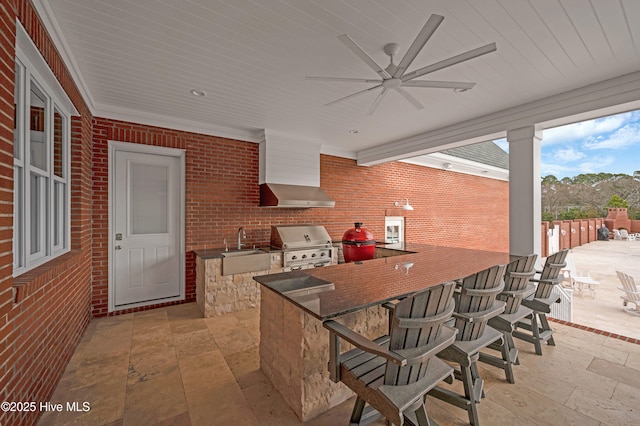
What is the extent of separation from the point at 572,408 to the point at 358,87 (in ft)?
11.0

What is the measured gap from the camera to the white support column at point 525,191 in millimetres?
3363

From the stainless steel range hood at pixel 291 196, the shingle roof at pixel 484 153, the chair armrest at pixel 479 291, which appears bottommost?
the chair armrest at pixel 479 291

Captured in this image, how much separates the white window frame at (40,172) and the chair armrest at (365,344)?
6.81ft

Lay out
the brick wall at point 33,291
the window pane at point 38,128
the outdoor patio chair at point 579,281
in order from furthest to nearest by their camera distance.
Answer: the outdoor patio chair at point 579,281
the window pane at point 38,128
the brick wall at point 33,291

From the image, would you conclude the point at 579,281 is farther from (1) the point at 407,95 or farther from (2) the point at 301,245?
(1) the point at 407,95

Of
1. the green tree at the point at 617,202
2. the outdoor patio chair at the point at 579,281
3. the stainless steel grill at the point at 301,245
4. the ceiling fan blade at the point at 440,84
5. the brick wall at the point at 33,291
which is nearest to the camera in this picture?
the brick wall at the point at 33,291

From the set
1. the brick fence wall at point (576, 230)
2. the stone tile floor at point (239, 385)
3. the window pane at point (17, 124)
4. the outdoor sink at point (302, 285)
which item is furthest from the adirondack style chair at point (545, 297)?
the brick fence wall at point (576, 230)

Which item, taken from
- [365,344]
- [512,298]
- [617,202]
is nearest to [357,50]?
[365,344]

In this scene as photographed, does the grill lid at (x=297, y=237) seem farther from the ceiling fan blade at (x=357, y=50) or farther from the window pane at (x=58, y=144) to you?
the ceiling fan blade at (x=357, y=50)

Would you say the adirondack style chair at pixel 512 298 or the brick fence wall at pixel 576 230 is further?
the brick fence wall at pixel 576 230

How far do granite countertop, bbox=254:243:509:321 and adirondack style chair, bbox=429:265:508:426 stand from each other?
24 centimetres

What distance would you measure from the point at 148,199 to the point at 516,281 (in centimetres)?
475

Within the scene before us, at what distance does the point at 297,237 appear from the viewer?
15.2 ft

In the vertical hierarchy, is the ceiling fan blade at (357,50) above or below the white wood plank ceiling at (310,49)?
below
